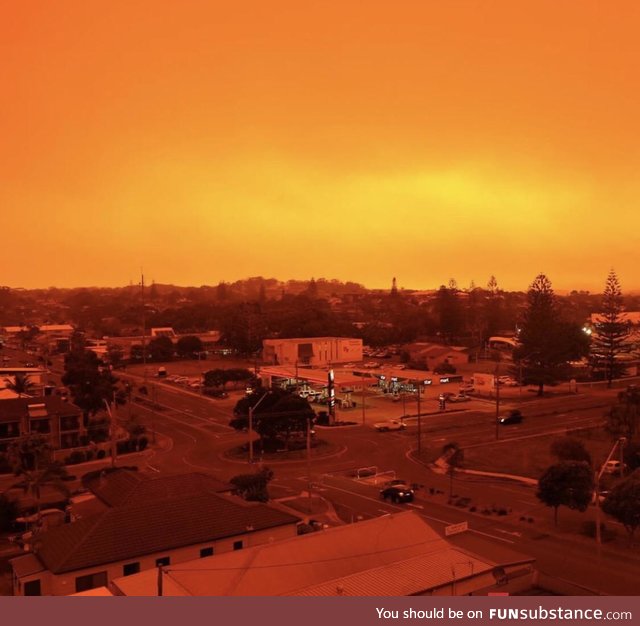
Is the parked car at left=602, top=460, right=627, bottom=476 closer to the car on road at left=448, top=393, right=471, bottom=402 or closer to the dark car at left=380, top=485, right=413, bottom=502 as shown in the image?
the dark car at left=380, top=485, right=413, bottom=502

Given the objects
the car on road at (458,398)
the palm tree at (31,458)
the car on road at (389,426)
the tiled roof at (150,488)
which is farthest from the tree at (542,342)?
the palm tree at (31,458)

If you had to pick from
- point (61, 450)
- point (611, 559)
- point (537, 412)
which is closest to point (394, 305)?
point (537, 412)

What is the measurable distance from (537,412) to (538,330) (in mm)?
11091

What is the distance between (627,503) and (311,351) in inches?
1790

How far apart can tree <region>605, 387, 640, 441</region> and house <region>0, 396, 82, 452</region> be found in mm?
23576

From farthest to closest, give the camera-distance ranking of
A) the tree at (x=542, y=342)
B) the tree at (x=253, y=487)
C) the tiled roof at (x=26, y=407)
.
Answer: the tree at (x=542, y=342) → the tiled roof at (x=26, y=407) → the tree at (x=253, y=487)

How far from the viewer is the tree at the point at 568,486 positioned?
17.2 m

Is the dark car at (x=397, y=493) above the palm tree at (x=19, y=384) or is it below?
below

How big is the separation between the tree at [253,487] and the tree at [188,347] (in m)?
49.4

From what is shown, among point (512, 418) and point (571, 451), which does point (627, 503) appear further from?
point (512, 418)

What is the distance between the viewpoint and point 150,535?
46.2ft

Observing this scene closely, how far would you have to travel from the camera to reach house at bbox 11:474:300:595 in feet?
42.3

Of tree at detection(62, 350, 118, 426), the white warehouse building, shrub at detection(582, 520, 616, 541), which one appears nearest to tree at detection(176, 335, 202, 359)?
the white warehouse building

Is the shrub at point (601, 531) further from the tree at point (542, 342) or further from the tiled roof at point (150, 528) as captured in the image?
the tree at point (542, 342)
